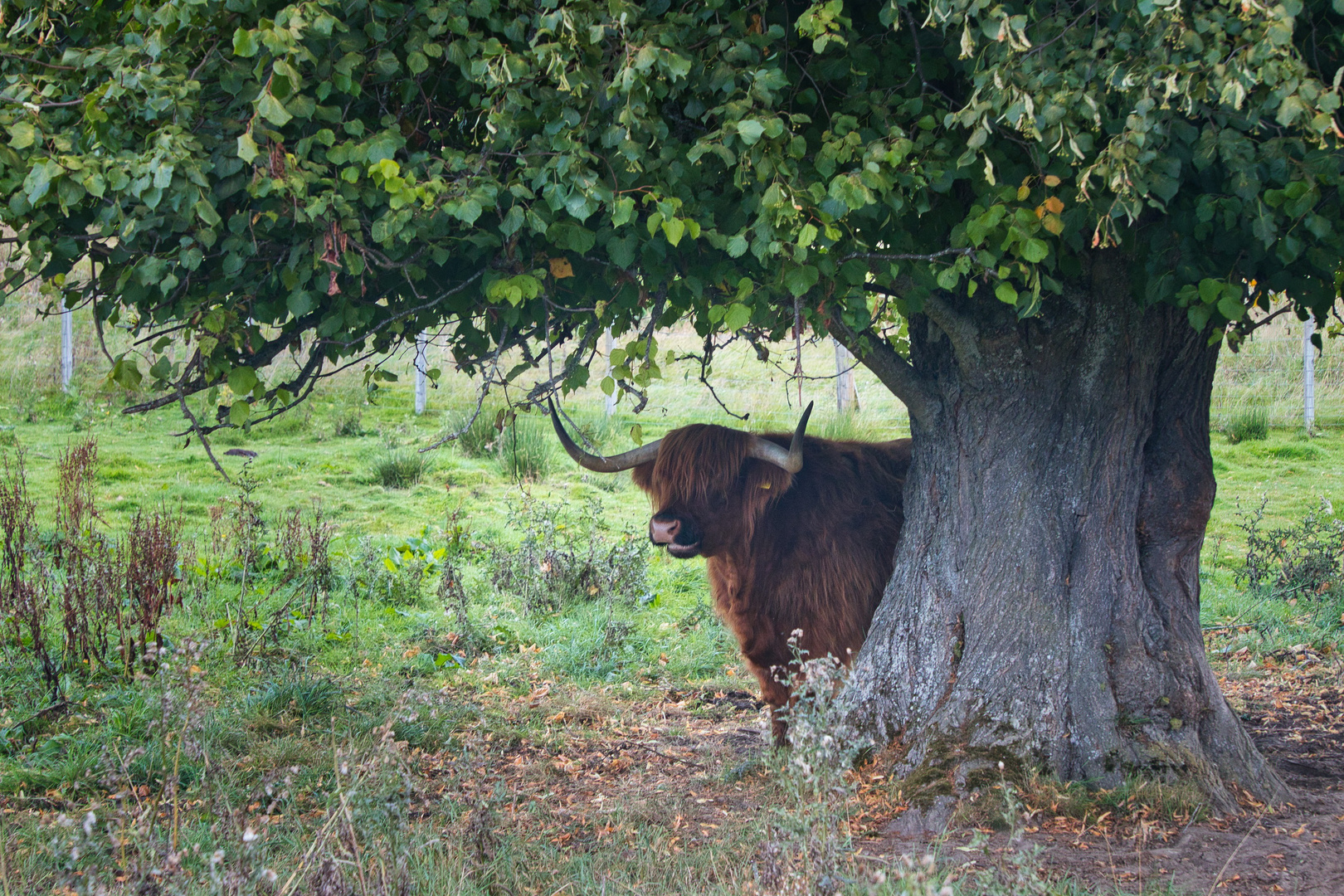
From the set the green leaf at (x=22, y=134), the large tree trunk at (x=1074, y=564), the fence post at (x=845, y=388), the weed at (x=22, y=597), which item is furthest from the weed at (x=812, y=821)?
the fence post at (x=845, y=388)

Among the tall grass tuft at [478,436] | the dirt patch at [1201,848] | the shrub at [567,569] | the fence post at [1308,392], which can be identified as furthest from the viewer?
the fence post at [1308,392]

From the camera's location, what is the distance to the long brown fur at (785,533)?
5.18 meters

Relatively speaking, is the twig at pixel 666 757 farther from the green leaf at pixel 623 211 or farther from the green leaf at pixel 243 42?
the green leaf at pixel 243 42

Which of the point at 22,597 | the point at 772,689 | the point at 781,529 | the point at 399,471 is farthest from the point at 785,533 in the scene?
the point at 399,471

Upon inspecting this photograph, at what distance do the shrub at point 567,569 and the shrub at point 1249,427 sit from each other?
33.6 feet

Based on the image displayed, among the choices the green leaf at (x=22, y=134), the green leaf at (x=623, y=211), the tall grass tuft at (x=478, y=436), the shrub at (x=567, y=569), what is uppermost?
the green leaf at (x=22, y=134)

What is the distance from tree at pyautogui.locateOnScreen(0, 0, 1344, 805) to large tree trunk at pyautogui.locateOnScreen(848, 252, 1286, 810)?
0.01m

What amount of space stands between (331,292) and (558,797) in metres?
2.42

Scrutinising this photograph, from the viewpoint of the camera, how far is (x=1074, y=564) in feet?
13.7

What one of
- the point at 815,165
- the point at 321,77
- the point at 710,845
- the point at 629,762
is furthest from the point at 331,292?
the point at 629,762

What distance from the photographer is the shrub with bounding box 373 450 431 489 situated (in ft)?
38.3

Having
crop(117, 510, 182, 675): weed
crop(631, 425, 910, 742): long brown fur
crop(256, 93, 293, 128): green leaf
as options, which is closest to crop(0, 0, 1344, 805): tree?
crop(256, 93, 293, 128): green leaf

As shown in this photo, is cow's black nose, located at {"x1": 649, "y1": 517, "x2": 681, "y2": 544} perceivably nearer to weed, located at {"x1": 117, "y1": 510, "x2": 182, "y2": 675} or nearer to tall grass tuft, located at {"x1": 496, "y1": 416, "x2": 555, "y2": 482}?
weed, located at {"x1": 117, "y1": 510, "x2": 182, "y2": 675}

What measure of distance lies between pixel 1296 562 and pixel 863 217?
23.8 feet
